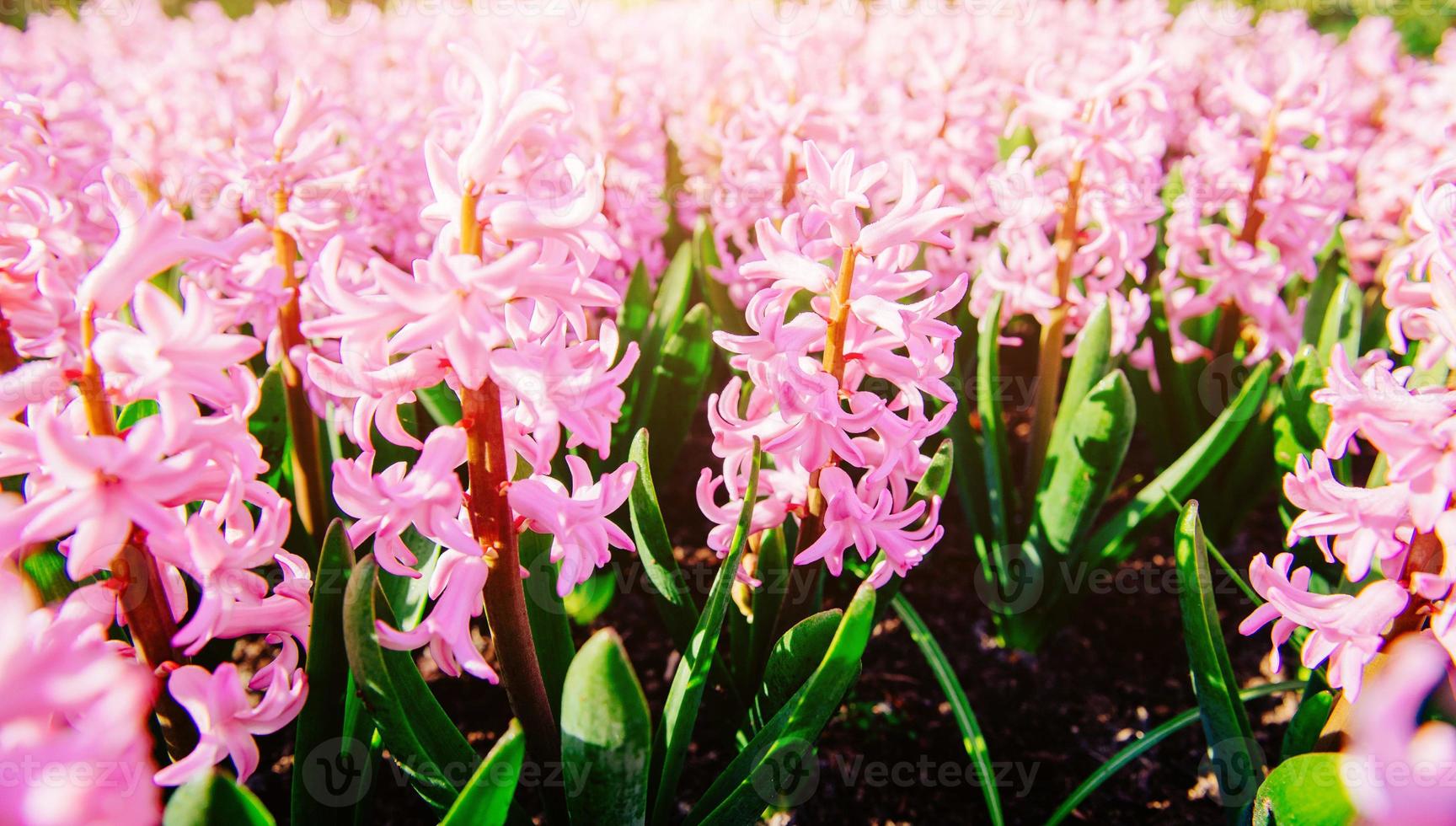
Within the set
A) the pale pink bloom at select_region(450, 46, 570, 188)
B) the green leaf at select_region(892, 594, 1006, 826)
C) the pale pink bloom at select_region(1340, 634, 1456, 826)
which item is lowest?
the green leaf at select_region(892, 594, 1006, 826)

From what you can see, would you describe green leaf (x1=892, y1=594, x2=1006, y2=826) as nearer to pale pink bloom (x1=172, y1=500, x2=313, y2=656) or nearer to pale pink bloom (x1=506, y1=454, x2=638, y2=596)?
pale pink bloom (x1=506, y1=454, x2=638, y2=596)

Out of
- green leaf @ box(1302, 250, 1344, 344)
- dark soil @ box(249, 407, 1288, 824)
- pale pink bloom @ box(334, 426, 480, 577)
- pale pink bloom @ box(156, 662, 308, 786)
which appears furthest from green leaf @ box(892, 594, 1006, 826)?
green leaf @ box(1302, 250, 1344, 344)

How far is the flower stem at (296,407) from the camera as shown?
76.6 inches

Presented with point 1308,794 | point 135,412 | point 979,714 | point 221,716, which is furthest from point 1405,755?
point 135,412

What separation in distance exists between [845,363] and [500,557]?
0.63 m

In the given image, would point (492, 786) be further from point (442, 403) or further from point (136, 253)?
point (442, 403)

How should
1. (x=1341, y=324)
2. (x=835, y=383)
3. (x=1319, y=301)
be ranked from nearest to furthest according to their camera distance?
(x=835, y=383), (x=1341, y=324), (x=1319, y=301)

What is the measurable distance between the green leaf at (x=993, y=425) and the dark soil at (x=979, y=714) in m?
0.42

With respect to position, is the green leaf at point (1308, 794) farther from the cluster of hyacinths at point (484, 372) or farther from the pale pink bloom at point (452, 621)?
the pale pink bloom at point (452, 621)

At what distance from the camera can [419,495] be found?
3.71 feet

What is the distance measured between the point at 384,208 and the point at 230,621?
6.09 ft

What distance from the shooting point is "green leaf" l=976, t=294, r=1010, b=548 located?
2.31 metres

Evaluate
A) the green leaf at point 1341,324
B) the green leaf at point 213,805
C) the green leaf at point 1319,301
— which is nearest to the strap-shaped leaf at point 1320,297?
the green leaf at point 1319,301

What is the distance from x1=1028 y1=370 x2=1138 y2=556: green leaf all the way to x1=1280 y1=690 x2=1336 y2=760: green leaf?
0.59 m
